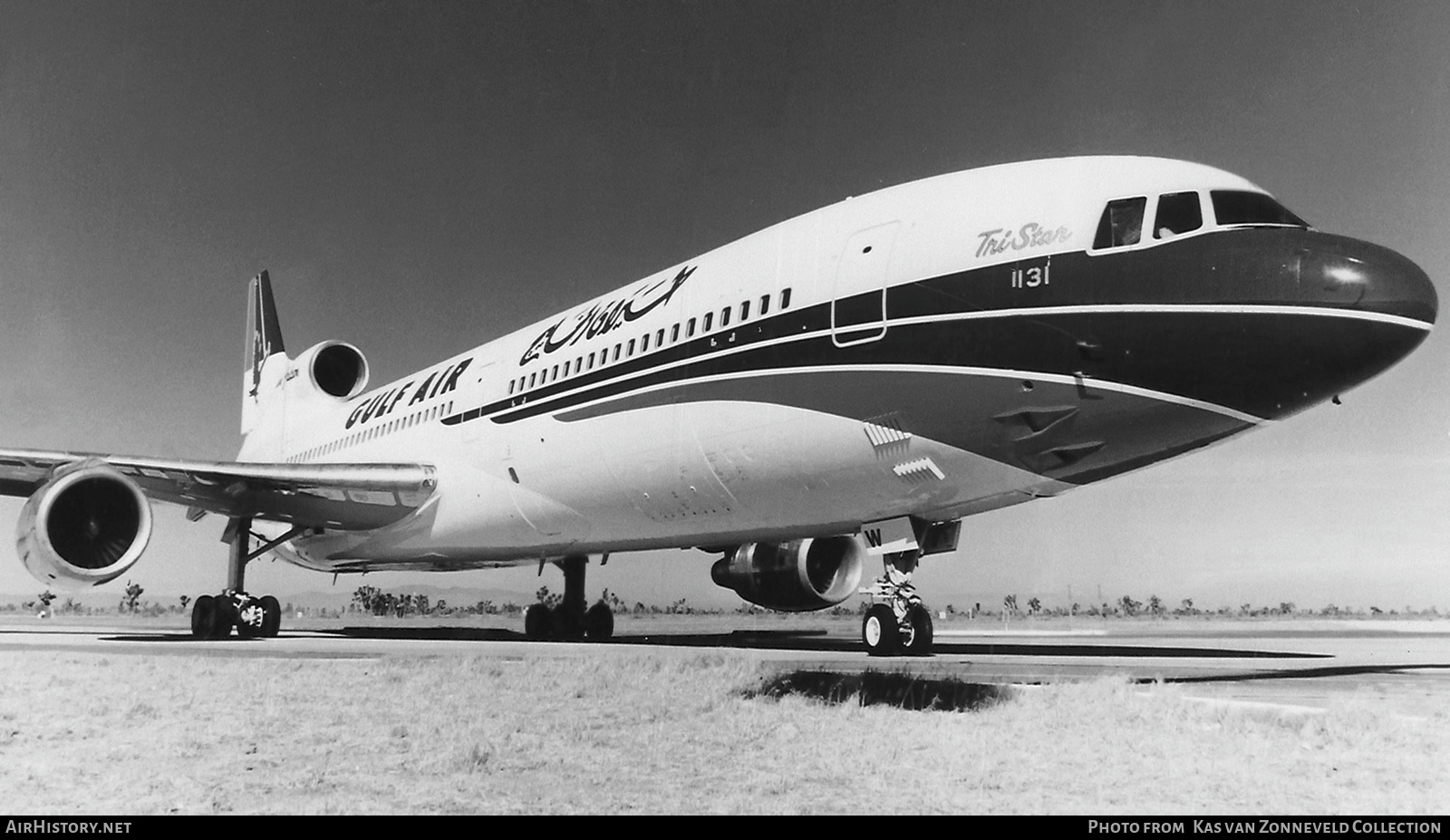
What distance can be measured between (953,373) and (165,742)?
6793 millimetres

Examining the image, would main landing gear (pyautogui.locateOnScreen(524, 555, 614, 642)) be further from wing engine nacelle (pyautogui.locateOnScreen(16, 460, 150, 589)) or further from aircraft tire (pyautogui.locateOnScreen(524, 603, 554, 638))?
wing engine nacelle (pyautogui.locateOnScreen(16, 460, 150, 589))

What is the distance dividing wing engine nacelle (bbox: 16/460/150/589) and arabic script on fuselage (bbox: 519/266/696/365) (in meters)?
5.84

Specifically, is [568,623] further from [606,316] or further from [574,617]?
[606,316]

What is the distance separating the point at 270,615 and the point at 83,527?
5.48m

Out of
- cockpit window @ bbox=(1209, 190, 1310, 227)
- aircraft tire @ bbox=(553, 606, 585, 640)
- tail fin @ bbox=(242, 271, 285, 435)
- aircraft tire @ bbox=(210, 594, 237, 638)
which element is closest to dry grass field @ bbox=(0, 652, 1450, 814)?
cockpit window @ bbox=(1209, 190, 1310, 227)

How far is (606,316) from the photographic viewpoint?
1455cm

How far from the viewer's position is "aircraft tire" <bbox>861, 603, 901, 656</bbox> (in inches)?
392

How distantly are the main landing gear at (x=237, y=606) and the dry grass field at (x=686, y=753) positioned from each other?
34.1 ft

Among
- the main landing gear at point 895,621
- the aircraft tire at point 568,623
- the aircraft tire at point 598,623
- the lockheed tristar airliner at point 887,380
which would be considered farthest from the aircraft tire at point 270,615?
the main landing gear at point 895,621

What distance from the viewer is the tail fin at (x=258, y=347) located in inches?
1124

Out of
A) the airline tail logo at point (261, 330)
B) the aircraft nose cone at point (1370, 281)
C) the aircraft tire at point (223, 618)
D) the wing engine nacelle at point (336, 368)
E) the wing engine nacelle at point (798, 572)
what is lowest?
the aircraft tire at point (223, 618)

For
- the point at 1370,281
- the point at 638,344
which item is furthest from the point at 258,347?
the point at 1370,281

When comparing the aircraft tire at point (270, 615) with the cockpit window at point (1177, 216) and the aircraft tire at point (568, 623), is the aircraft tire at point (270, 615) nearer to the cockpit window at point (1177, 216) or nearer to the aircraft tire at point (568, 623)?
the aircraft tire at point (568, 623)

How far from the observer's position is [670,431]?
40.0 ft
